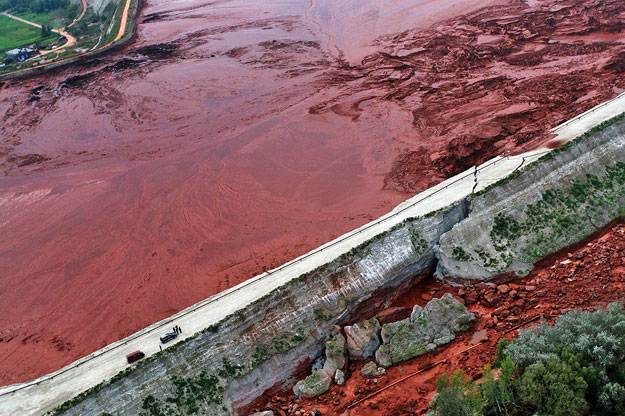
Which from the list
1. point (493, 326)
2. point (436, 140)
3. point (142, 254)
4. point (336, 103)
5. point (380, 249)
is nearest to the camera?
point (493, 326)

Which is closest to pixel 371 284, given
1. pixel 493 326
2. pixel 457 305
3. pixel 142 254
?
pixel 457 305

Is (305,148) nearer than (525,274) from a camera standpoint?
No

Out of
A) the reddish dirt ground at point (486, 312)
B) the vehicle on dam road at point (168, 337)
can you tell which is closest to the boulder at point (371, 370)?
the reddish dirt ground at point (486, 312)

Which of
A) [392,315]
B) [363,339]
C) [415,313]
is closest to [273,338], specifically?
[363,339]

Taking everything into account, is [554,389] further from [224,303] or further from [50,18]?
[50,18]

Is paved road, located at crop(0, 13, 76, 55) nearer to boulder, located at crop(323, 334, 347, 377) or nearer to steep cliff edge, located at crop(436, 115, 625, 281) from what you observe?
boulder, located at crop(323, 334, 347, 377)

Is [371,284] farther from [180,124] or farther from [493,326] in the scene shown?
[180,124]
